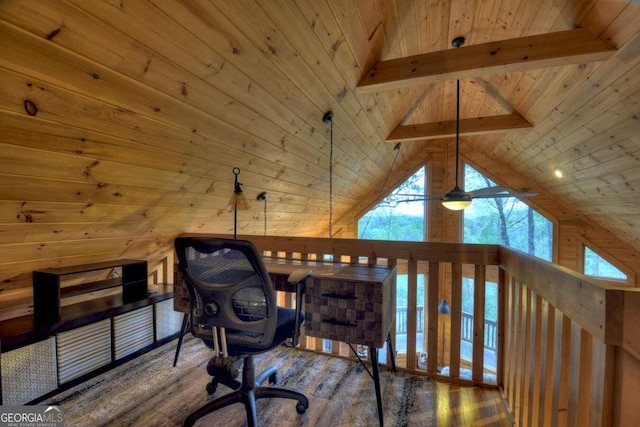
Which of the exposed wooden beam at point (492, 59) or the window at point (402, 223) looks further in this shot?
the window at point (402, 223)

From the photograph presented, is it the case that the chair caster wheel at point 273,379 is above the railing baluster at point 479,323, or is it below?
below

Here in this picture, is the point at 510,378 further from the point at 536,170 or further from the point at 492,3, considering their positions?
the point at 536,170

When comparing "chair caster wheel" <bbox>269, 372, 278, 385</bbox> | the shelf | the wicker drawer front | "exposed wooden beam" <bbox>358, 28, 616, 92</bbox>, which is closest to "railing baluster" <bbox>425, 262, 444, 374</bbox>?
the wicker drawer front

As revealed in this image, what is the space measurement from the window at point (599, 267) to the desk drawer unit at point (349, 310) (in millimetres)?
4972

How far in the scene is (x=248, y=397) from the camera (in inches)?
61.7

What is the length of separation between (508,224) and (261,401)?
16.9ft

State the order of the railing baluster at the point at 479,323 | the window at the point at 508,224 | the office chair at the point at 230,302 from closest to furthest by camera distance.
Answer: the office chair at the point at 230,302
the railing baluster at the point at 479,323
the window at the point at 508,224

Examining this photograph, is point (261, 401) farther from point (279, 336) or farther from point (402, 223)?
point (402, 223)

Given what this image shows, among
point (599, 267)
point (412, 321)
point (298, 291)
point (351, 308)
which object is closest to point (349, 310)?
point (351, 308)

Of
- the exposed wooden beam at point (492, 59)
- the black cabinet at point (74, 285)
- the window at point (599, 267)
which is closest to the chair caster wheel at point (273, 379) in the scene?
the black cabinet at point (74, 285)

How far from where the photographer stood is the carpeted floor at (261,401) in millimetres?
1633

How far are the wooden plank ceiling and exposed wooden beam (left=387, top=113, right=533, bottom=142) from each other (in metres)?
0.04

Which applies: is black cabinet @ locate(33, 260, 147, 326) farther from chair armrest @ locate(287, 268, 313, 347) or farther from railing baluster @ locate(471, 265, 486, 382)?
railing baluster @ locate(471, 265, 486, 382)

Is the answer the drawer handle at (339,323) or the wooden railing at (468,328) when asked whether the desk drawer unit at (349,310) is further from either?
the wooden railing at (468,328)
